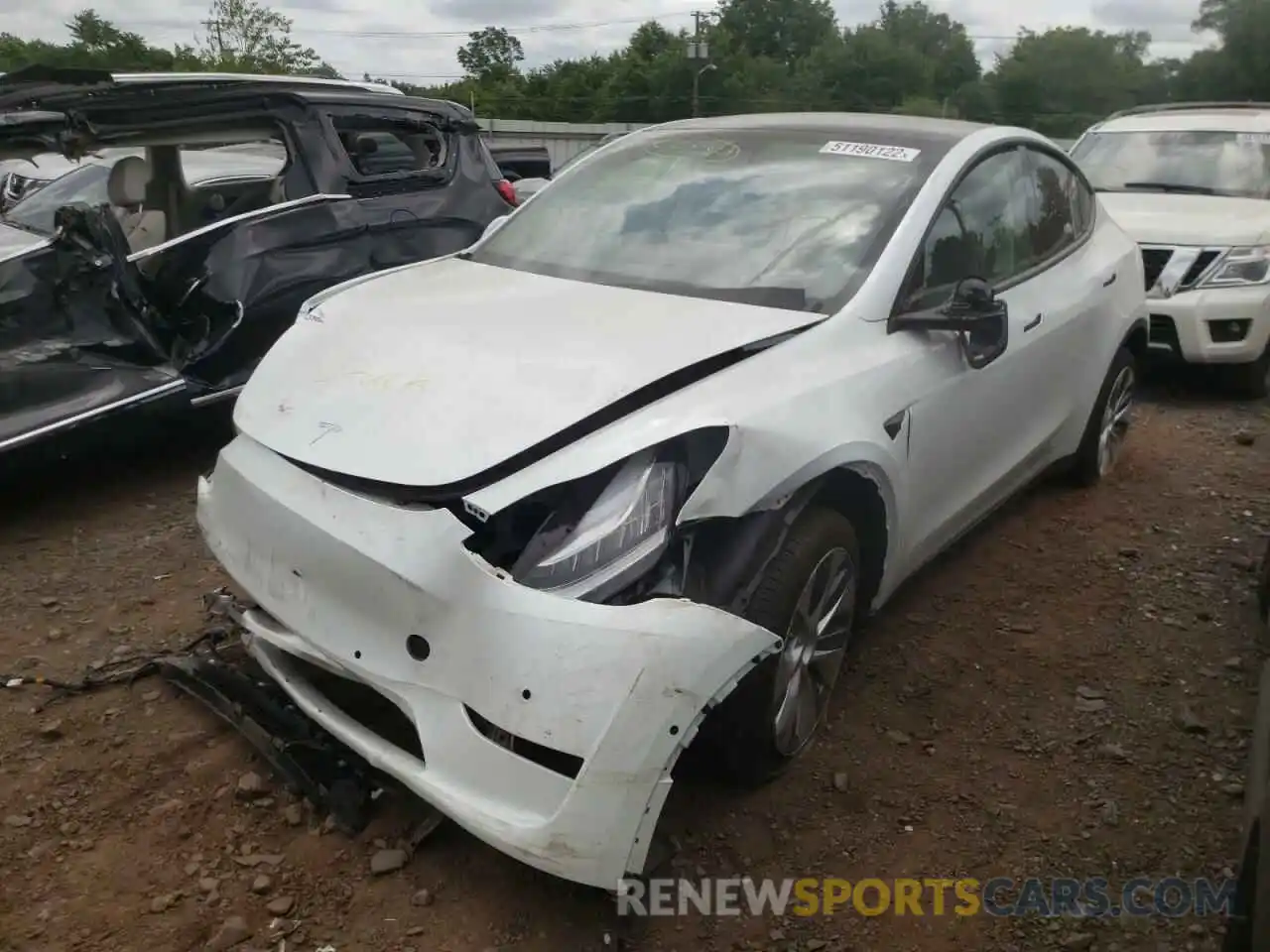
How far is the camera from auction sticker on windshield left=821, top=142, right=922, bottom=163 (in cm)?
346

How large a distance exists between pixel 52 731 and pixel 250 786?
677 mm

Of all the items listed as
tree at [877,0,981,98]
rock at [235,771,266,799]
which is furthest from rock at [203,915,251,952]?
tree at [877,0,981,98]

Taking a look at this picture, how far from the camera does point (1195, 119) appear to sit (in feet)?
26.1

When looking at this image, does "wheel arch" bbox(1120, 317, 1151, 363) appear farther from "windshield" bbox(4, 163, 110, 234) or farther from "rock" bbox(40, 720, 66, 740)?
"windshield" bbox(4, 163, 110, 234)

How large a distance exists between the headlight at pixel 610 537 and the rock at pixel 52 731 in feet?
5.19

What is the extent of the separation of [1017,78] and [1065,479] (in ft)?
103

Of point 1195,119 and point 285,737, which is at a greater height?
point 1195,119

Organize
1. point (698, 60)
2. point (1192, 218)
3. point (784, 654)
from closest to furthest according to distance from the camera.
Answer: point (784, 654), point (1192, 218), point (698, 60)

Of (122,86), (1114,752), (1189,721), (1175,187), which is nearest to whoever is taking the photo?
(1114,752)

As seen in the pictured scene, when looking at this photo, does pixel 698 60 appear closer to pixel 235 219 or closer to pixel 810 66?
pixel 810 66

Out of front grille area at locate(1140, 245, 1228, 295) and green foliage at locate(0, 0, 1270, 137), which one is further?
green foliage at locate(0, 0, 1270, 137)

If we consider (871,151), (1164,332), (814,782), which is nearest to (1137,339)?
(1164,332)

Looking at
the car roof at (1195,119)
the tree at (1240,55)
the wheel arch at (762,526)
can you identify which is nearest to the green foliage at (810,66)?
the tree at (1240,55)

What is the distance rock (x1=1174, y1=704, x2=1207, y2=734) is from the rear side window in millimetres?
4348
